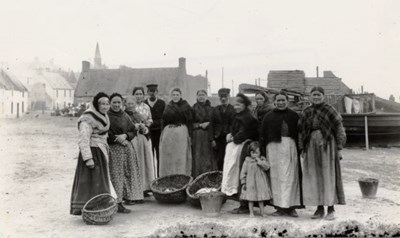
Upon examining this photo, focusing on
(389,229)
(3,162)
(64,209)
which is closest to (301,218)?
(389,229)

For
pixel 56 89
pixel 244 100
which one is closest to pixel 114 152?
pixel 244 100

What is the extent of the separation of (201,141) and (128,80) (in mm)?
37416

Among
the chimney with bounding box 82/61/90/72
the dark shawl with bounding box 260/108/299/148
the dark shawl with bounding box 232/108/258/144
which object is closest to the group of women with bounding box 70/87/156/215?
the dark shawl with bounding box 232/108/258/144

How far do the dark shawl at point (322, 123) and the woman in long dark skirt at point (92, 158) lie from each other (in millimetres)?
2906

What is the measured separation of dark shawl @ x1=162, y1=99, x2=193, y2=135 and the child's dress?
6.25 ft

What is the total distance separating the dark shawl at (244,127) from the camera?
243 inches

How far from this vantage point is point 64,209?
6.50 metres

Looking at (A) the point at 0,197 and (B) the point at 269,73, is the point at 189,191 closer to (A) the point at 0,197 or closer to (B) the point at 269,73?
(A) the point at 0,197

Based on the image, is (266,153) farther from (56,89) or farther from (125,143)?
(56,89)

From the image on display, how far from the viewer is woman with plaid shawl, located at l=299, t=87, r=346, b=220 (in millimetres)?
5734

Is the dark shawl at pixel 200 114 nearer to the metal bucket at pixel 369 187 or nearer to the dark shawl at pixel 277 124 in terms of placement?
the dark shawl at pixel 277 124

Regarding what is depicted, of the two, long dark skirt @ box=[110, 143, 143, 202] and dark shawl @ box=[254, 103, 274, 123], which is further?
dark shawl @ box=[254, 103, 274, 123]

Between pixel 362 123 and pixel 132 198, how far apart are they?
13559 mm

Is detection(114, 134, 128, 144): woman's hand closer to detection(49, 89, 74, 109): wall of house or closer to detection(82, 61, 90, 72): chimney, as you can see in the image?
detection(82, 61, 90, 72): chimney
